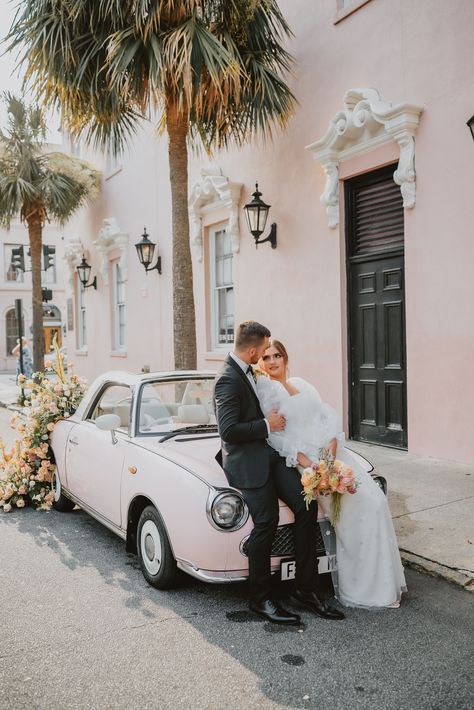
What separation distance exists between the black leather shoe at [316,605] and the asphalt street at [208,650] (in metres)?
0.05

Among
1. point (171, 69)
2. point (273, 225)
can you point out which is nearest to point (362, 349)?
point (273, 225)

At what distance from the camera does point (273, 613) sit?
11.8 feet

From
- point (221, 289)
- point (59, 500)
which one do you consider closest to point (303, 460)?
point (59, 500)

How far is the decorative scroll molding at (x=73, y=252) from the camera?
59.4 ft

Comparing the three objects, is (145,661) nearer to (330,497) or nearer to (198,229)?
(330,497)

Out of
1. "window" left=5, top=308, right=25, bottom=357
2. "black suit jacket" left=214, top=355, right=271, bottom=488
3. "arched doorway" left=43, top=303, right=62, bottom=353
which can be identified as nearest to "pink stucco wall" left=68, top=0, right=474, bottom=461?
"black suit jacket" left=214, top=355, right=271, bottom=488

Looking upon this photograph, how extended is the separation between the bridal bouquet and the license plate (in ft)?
1.25

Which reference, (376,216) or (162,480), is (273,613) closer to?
(162,480)

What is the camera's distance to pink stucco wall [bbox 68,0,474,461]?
7.18 m

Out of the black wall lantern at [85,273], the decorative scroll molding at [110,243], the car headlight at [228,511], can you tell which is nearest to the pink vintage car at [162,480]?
the car headlight at [228,511]

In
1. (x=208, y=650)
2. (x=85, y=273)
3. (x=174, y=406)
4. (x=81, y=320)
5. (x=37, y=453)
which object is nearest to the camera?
(x=208, y=650)

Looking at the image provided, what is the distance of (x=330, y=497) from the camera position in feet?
12.6

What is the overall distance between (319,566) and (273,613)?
0.41m

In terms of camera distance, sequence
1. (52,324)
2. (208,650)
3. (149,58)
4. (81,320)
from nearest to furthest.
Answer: (208,650), (149,58), (81,320), (52,324)
